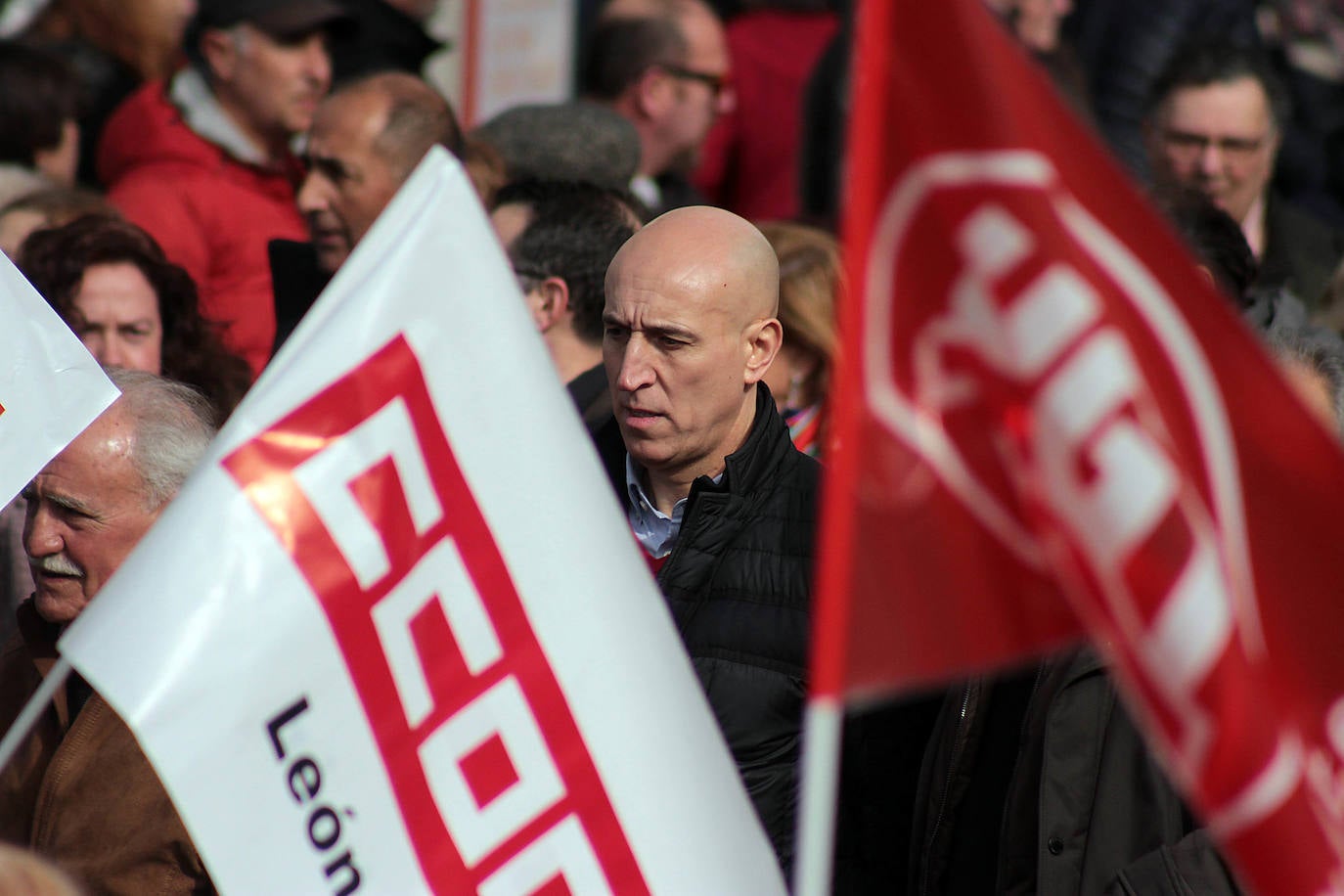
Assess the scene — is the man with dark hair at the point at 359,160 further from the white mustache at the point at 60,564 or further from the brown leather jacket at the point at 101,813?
the brown leather jacket at the point at 101,813

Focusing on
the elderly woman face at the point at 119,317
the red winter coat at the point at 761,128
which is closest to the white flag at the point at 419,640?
the elderly woman face at the point at 119,317

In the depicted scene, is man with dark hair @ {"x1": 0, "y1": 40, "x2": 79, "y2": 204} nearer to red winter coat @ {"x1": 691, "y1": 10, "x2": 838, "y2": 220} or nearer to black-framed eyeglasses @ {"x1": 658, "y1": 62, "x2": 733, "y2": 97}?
black-framed eyeglasses @ {"x1": 658, "y1": 62, "x2": 733, "y2": 97}

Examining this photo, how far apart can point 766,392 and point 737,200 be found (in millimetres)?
3966

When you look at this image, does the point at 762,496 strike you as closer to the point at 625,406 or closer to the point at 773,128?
the point at 625,406

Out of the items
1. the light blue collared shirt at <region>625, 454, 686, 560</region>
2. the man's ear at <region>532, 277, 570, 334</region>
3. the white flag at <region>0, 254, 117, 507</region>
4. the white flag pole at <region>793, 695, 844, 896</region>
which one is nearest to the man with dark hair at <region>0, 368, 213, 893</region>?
the white flag at <region>0, 254, 117, 507</region>

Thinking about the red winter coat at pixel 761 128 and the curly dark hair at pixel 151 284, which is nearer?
the curly dark hair at pixel 151 284

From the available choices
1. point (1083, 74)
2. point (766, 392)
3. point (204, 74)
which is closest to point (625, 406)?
point (766, 392)

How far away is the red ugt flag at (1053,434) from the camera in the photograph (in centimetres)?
200

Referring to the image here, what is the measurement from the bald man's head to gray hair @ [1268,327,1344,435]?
1064 mm

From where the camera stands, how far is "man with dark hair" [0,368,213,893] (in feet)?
9.35

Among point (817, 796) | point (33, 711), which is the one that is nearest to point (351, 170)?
point (33, 711)

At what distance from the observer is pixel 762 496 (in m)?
3.23

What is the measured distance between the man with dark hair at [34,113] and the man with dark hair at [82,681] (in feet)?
7.56

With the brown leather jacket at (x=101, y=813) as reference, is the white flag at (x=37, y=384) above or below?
above
